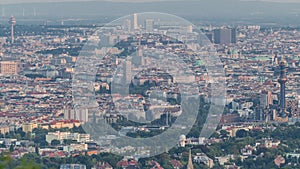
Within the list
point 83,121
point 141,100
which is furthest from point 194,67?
point 83,121

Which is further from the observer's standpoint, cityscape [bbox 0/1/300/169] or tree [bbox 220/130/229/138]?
tree [bbox 220/130/229/138]

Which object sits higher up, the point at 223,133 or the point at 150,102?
the point at 150,102

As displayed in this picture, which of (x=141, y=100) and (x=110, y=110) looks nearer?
(x=110, y=110)

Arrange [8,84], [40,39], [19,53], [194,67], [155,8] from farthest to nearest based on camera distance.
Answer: [155,8] → [40,39] → [19,53] → [8,84] → [194,67]

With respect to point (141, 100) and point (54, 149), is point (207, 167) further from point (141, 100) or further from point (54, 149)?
point (141, 100)

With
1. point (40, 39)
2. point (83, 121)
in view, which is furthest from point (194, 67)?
point (40, 39)

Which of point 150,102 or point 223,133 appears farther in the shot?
point 150,102

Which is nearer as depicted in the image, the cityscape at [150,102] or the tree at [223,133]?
the cityscape at [150,102]

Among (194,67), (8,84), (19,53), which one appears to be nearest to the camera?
(194,67)
